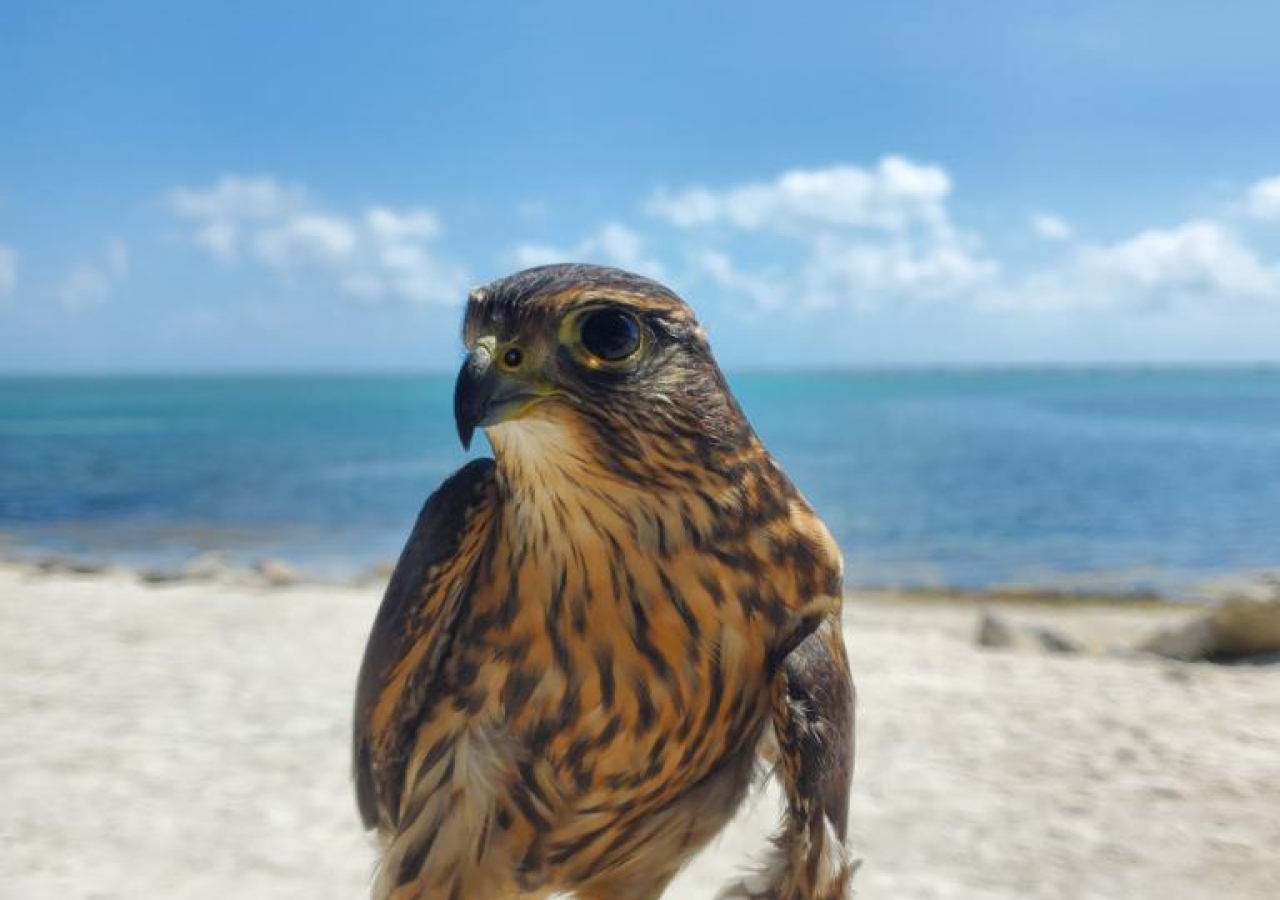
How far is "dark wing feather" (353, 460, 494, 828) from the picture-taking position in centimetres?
265

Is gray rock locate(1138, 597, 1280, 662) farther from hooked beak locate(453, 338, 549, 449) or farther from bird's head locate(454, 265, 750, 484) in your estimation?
hooked beak locate(453, 338, 549, 449)

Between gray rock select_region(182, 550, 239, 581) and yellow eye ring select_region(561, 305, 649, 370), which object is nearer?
yellow eye ring select_region(561, 305, 649, 370)

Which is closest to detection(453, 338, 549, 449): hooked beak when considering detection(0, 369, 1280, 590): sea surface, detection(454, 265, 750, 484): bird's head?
detection(454, 265, 750, 484): bird's head

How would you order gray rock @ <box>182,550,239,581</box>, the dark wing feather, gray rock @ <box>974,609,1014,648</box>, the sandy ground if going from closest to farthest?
1. the dark wing feather
2. the sandy ground
3. gray rock @ <box>974,609,1014,648</box>
4. gray rock @ <box>182,550,239,581</box>

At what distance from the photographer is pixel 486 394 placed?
2201 millimetres

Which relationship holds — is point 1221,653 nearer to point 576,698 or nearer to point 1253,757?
point 1253,757

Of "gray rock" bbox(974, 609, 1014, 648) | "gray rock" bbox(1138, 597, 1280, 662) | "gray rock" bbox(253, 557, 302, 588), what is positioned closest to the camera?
"gray rock" bbox(1138, 597, 1280, 662)

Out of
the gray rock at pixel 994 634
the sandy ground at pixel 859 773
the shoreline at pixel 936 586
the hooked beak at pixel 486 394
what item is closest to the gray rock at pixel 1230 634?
the sandy ground at pixel 859 773

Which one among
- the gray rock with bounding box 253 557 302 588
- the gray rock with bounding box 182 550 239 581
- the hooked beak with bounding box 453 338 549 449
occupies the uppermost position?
the hooked beak with bounding box 453 338 549 449

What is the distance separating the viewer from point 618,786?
2594mm

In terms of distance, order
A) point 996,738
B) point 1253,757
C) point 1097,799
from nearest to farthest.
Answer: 1. point 1097,799
2. point 1253,757
3. point 996,738

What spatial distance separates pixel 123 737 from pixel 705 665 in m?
5.09

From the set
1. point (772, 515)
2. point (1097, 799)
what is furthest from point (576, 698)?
point (1097, 799)

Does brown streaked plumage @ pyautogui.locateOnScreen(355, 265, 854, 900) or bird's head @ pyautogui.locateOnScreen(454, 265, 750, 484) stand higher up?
bird's head @ pyautogui.locateOnScreen(454, 265, 750, 484)
